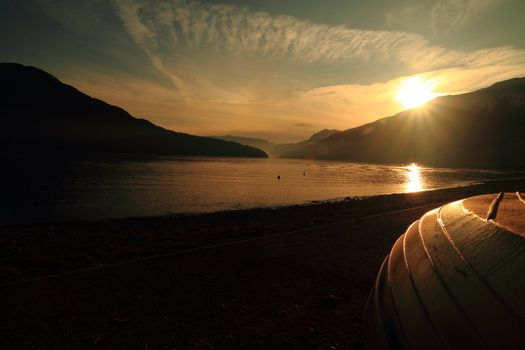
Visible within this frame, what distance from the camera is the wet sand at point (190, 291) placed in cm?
588

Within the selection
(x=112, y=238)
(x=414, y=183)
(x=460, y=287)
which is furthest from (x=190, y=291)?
(x=414, y=183)

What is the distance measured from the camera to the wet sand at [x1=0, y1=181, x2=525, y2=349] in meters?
5.88

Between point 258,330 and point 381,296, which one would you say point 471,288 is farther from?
point 258,330

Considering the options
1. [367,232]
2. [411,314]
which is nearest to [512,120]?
[367,232]

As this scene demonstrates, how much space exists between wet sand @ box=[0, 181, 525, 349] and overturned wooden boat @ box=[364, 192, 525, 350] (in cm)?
288

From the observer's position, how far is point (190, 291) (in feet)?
25.9

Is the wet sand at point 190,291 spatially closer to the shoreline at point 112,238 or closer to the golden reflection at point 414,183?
the shoreline at point 112,238

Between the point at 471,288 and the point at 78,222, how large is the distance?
72.2 ft

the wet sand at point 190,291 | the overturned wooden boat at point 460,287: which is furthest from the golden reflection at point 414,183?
the overturned wooden boat at point 460,287

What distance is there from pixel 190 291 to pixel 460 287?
6.71m

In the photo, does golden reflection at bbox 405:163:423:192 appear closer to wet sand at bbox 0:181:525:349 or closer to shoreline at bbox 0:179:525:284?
shoreline at bbox 0:179:525:284

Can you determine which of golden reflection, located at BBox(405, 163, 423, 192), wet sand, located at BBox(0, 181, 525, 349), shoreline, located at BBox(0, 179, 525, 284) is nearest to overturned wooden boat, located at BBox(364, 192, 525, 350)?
wet sand, located at BBox(0, 181, 525, 349)

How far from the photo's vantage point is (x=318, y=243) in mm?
12641

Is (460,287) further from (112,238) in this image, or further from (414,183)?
A: (414,183)
